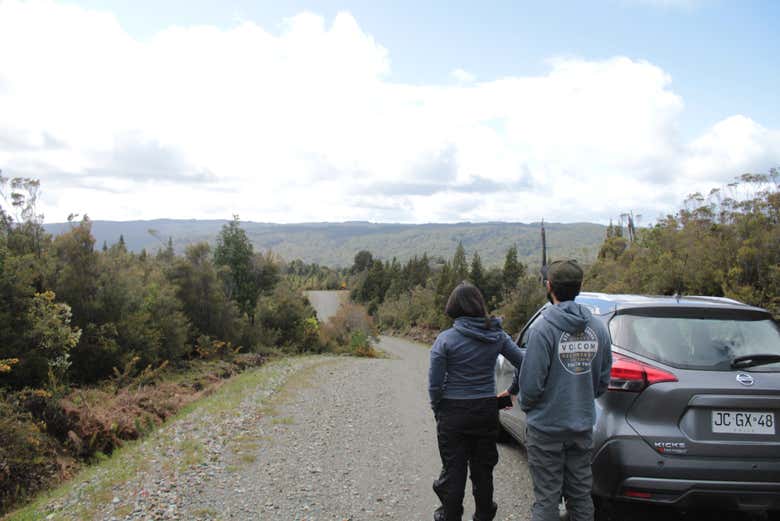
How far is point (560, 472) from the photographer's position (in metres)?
3.74

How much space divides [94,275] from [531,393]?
2049 centimetres

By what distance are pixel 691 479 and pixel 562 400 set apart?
1.33 meters

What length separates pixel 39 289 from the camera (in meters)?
18.2

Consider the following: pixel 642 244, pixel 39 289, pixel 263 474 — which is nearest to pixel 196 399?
pixel 39 289

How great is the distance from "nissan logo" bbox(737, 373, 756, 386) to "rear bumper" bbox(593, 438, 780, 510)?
0.57m

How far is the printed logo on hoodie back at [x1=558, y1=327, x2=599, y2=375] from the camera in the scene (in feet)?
12.3

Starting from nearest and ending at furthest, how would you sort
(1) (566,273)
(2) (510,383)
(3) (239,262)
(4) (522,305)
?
(1) (566,273) → (2) (510,383) → (3) (239,262) → (4) (522,305)

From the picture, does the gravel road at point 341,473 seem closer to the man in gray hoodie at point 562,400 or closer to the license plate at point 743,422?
the man in gray hoodie at point 562,400

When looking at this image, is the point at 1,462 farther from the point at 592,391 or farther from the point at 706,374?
the point at 706,374

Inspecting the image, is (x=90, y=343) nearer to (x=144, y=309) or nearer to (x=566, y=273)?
(x=144, y=309)

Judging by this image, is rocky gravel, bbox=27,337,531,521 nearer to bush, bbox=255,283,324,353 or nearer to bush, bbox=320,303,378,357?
bush, bbox=255,283,324,353

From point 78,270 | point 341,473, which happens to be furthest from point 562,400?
point 78,270

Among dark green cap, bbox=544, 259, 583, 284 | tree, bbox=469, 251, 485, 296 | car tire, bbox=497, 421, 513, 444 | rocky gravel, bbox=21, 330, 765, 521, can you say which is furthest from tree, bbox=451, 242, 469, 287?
dark green cap, bbox=544, 259, 583, 284

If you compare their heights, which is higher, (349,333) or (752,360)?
(752,360)
